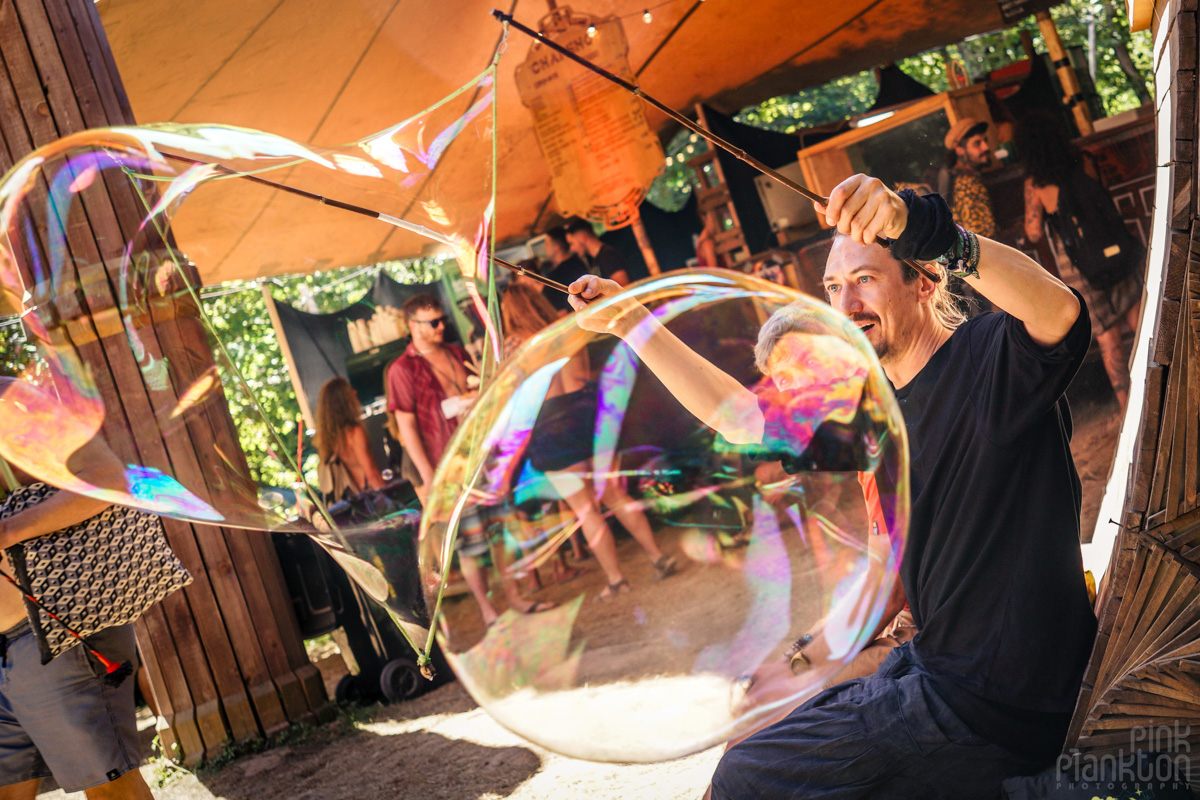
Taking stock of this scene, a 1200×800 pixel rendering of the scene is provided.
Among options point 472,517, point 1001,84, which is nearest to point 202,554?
point 472,517

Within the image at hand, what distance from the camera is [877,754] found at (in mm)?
1412

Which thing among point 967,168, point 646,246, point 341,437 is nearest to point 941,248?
point 967,168

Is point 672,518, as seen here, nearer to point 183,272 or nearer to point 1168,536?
point 1168,536

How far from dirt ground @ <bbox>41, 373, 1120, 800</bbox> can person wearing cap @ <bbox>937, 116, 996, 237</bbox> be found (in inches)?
41.2

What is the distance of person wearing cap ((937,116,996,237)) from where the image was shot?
3.94 m

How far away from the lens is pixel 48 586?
1956 mm

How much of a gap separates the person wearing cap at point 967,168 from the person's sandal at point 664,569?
3421 mm

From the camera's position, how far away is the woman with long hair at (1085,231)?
3916 mm

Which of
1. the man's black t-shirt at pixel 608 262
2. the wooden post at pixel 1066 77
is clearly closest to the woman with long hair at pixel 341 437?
the man's black t-shirt at pixel 608 262

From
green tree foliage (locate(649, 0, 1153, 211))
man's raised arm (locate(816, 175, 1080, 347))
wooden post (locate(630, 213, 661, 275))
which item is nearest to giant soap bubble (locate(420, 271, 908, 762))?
man's raised arm (locate(816, 175, 1080, 347))

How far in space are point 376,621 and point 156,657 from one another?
107cm

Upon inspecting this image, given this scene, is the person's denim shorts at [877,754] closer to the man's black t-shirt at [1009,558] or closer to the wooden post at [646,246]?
the man's black t-shirt at [1009,558]

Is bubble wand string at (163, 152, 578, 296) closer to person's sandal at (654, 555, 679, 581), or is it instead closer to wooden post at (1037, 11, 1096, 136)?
person's sandal at (654, 555, 679, 581)

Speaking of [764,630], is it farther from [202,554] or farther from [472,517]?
[202,554]
